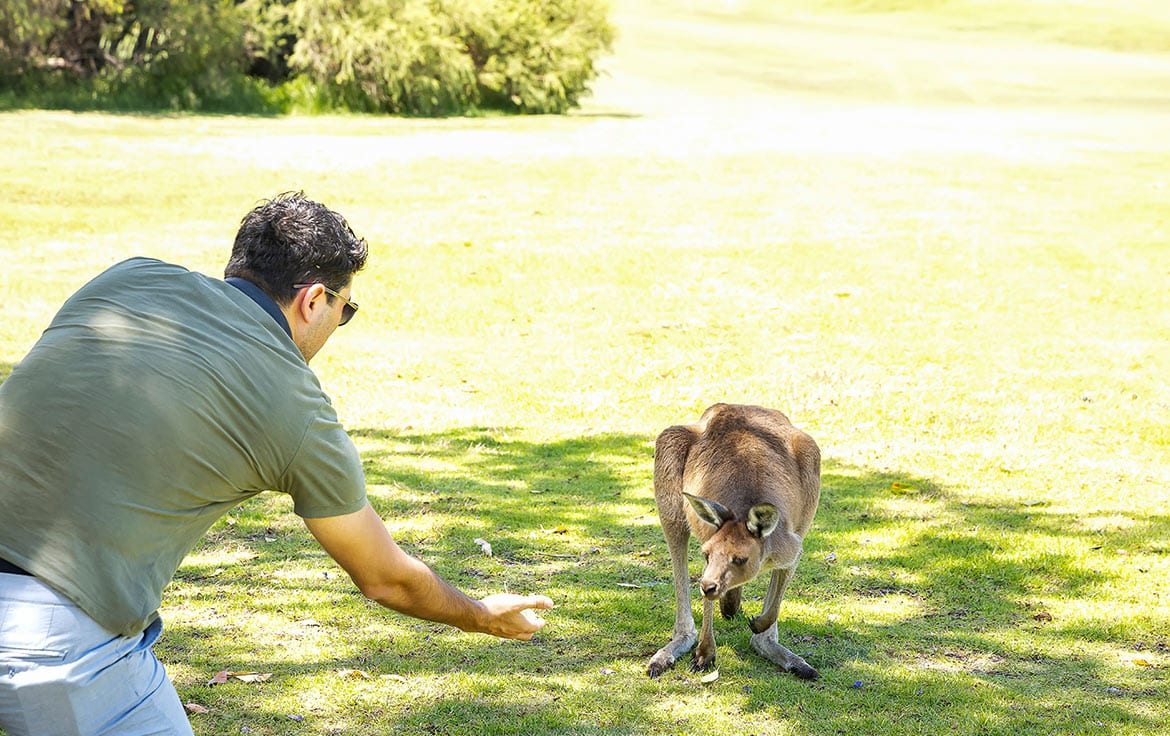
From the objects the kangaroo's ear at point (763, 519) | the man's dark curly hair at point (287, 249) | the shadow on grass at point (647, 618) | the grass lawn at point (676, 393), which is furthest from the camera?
the grass lawn at point (676, 393)

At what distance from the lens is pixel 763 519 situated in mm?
4754

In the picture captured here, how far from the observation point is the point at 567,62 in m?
36.6

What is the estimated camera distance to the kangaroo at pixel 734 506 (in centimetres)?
489

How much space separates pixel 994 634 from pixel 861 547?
128cm

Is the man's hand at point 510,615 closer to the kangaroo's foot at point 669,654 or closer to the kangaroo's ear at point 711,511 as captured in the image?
the kangaroo's ear at point 711,511

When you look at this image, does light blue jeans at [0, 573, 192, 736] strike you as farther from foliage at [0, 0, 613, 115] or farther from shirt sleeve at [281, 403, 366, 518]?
foliage at [0, 0, 613, 115]

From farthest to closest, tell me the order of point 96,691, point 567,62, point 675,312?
point 567,62 < point 675,312 < point 96,691

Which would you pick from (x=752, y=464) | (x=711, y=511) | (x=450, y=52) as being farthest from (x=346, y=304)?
(x=450, y=52)

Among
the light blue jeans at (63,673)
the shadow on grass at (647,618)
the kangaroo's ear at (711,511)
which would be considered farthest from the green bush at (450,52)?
the light blue jeans at (63,673)

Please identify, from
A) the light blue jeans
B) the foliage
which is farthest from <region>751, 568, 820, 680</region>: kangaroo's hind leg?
the foliage

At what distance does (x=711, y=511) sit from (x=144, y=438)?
2.40m

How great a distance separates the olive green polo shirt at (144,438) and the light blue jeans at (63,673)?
5 centimetres

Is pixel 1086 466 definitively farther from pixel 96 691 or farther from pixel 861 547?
pixel 96 691

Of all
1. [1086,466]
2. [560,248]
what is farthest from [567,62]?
[1086,466]
